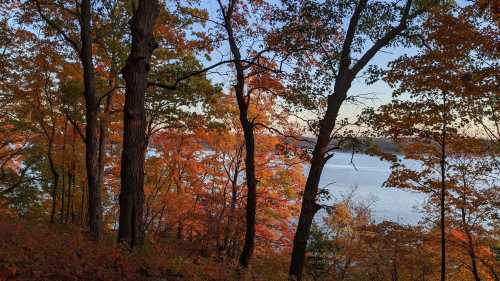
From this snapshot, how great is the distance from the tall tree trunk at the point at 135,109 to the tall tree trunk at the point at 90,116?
362cm

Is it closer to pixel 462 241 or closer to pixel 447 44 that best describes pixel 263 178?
pixel 462 241

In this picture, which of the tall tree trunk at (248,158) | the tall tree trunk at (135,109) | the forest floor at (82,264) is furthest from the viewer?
the tall tree trunk at (248,158)

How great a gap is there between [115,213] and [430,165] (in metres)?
22.5

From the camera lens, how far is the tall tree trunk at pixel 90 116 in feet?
35.4

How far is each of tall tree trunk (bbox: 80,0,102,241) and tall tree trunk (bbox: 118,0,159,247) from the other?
11.9ft

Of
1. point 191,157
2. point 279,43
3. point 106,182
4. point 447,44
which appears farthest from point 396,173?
point 106,182

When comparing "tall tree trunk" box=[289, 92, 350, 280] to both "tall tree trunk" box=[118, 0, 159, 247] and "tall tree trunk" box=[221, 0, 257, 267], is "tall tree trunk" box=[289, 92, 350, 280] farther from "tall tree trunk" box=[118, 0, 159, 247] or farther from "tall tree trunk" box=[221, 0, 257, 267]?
"tall tree trunk" box=[118, 0, 159, 247]

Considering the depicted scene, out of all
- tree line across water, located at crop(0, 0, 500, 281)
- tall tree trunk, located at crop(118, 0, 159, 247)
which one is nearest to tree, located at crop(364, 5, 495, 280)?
tree line across water, located at crop(0, 0, 500, 281)

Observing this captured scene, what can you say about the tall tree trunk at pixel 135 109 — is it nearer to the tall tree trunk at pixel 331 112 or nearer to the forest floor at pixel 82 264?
the forest floor at pixel 82 264

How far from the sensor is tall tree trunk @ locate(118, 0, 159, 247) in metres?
7.82

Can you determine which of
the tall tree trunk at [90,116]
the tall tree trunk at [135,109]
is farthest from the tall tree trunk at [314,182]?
the tall tree trunk at [90,116]

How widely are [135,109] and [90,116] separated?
13.0 feet

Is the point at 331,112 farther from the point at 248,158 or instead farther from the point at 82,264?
the point at 82,264

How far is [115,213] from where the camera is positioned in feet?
93.4
